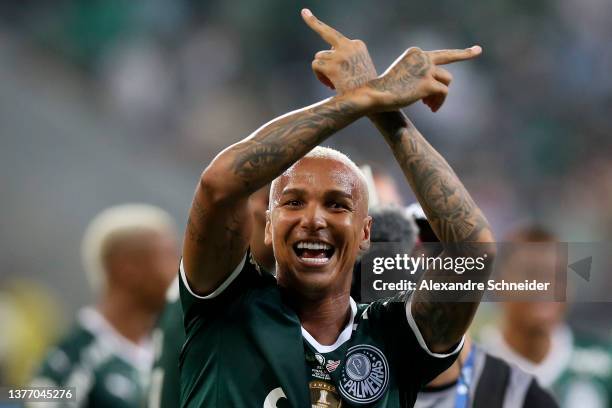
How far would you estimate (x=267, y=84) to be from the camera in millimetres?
9617

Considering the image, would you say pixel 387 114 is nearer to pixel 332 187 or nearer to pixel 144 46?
pixel 332 187

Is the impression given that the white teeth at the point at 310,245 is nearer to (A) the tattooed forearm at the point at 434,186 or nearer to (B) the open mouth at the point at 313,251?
(B) the open mouth at the point at 313,251

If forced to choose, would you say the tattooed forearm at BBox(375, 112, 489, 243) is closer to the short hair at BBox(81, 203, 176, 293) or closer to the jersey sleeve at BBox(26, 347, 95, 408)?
the jersey sleeve at BBox(26, 347, 95, 408)

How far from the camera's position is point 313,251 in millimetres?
2586

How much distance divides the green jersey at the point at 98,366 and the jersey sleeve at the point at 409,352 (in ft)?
8.54

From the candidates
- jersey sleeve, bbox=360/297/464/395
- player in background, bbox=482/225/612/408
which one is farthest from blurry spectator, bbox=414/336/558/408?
player in background, bbox=482/225/612/408

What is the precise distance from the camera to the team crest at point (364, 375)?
2514 millimetres

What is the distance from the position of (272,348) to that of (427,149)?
0.70 meters

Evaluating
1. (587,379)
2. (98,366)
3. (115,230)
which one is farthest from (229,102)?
(587,379)

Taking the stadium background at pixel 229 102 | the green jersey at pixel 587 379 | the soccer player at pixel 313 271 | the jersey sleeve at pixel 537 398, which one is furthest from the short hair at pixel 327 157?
the stadium background at pixel 229 102

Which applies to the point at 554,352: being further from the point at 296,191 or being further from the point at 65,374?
the point at 296,191

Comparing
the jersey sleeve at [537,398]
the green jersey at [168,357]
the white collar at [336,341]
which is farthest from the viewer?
the green jersey at [168,357]

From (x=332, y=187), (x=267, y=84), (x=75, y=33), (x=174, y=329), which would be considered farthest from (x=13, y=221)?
(x=332, y=187)

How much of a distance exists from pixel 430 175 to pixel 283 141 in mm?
455
